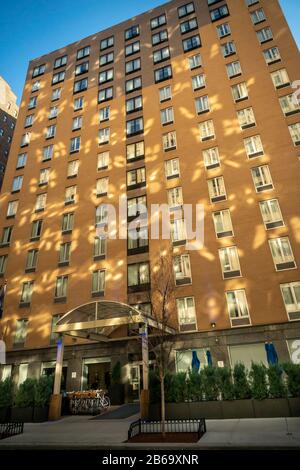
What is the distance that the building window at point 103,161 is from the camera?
33.6 meters

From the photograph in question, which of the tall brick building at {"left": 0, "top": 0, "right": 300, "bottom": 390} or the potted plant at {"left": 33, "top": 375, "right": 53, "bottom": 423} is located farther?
the tall brick building at {"left": 0, "top": 0, "right": 300, "bottom": 390}

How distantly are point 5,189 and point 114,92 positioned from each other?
61.5 feet

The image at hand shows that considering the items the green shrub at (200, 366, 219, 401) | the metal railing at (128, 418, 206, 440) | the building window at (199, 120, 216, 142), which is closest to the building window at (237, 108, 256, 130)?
the building window at (199, 120, 216, 142)

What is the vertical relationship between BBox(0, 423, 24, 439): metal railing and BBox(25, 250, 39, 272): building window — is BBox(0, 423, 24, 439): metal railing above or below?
below

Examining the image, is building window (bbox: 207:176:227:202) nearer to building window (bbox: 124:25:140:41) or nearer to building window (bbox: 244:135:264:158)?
building window (bbox: 244:135:264:158)

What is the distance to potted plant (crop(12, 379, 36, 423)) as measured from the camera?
18.3m

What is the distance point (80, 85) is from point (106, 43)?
804 cm

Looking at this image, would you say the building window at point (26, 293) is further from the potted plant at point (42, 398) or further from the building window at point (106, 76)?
the building window at point (106, 76)

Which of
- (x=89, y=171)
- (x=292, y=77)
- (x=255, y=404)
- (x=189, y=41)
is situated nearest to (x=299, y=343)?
(x=255, y=404)

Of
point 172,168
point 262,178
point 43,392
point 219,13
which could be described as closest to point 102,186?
point 172,168

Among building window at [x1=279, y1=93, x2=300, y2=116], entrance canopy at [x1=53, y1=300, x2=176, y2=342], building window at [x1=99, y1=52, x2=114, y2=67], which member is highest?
building window at [x1=99, y1=52, x2=114, y2=67]

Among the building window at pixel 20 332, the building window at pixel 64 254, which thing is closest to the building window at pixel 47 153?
the building window at pixel 64 254

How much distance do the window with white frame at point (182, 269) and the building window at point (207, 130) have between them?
488 inches

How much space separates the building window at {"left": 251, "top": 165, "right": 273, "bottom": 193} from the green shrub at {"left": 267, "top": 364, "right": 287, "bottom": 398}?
49.9 ft
